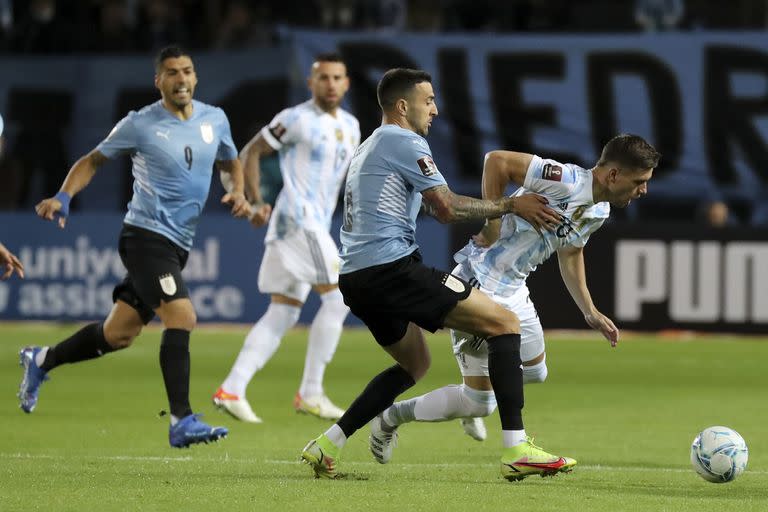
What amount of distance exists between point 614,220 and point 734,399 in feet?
20.1

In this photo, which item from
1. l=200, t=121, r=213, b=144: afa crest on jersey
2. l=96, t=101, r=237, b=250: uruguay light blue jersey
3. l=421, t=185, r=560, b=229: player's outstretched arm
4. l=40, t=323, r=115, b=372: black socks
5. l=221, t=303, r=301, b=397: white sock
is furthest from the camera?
l=221, t=303, r=301, b=397: white sock

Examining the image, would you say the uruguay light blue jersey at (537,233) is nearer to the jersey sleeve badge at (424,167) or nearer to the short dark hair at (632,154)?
the short dark hair at (632,154)

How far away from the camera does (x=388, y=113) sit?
6906 mm

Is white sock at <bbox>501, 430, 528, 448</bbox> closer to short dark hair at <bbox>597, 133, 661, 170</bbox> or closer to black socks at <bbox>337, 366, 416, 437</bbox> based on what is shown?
black socks at <bbox>337, 366, 416, 437</bbox>

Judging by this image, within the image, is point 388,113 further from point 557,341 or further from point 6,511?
point 557,341

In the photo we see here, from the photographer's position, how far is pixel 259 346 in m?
9.80

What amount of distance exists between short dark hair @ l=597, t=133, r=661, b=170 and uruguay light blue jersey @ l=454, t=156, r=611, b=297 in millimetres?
192

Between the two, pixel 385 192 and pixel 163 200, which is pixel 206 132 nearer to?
pixel 163 200

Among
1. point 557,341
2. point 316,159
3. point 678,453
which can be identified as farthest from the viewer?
point 557,341

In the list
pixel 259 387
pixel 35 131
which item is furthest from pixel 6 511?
pixel 35 131

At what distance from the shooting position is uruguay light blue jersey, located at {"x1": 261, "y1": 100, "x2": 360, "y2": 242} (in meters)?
10.2

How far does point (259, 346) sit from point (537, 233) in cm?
316

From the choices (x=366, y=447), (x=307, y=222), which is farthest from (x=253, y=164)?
(x=366, y=447)

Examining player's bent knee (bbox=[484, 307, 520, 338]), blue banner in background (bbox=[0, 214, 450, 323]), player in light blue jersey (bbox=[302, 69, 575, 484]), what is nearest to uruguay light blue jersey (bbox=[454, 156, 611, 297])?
player in light blue jersey (bbox=[302, 69, 575, 484])
